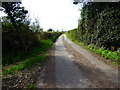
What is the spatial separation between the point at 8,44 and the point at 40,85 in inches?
394

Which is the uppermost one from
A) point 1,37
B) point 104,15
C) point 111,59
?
point 104,15

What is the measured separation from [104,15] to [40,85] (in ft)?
28.0

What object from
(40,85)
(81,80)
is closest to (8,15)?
(40,85)

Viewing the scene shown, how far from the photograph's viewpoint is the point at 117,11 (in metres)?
7.95

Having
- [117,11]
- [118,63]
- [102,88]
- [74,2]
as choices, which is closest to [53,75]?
[102,88]

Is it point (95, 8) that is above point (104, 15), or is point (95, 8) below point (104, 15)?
above

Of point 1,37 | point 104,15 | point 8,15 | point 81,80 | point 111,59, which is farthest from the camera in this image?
point 1,37

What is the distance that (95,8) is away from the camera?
1051cm

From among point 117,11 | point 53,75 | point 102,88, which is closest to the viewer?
point 102,88

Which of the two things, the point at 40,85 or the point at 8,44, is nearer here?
the point at 40,85

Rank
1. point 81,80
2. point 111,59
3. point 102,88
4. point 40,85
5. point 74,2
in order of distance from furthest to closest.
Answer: point 74,2, point 111,59, point 81,80, point 40,85, point 102,88

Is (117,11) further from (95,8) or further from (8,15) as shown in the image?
(8,15)

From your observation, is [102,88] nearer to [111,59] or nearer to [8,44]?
[111,59]

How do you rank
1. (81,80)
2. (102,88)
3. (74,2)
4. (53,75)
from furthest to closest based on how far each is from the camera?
(74,2) < (53,75) < (81,80) < (102,88)
